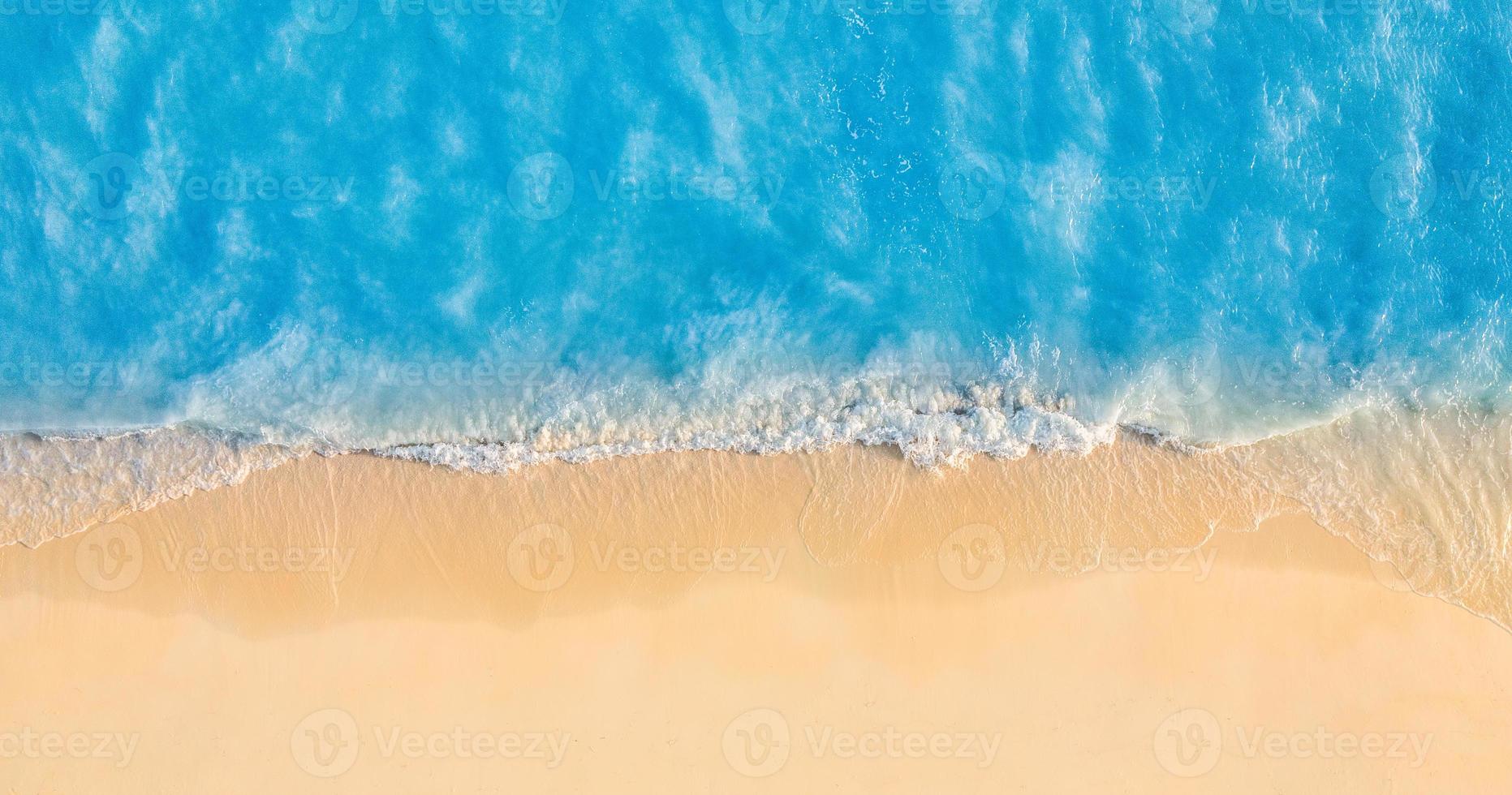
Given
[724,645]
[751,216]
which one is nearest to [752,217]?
[751,216]

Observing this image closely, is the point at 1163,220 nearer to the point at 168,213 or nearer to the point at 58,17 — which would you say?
the point at 168,213

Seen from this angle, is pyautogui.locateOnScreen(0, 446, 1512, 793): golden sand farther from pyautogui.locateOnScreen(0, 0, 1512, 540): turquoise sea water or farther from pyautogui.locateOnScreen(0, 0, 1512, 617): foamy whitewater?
pyautogui.locateOnScreen(0, 0, 1512, 540): turquoise sea water

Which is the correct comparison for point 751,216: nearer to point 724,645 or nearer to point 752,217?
point 752,217

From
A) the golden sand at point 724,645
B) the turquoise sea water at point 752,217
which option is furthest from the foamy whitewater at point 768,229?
the golden sand at point 724,645

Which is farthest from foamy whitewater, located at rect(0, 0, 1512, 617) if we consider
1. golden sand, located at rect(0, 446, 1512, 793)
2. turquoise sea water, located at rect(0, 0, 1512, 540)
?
golden sand, located at rect(0, 446, 1512, 793)

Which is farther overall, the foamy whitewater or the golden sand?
the foamy whitewater

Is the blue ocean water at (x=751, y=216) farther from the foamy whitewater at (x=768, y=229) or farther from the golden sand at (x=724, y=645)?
the golden sand at (x=724, y=645)
